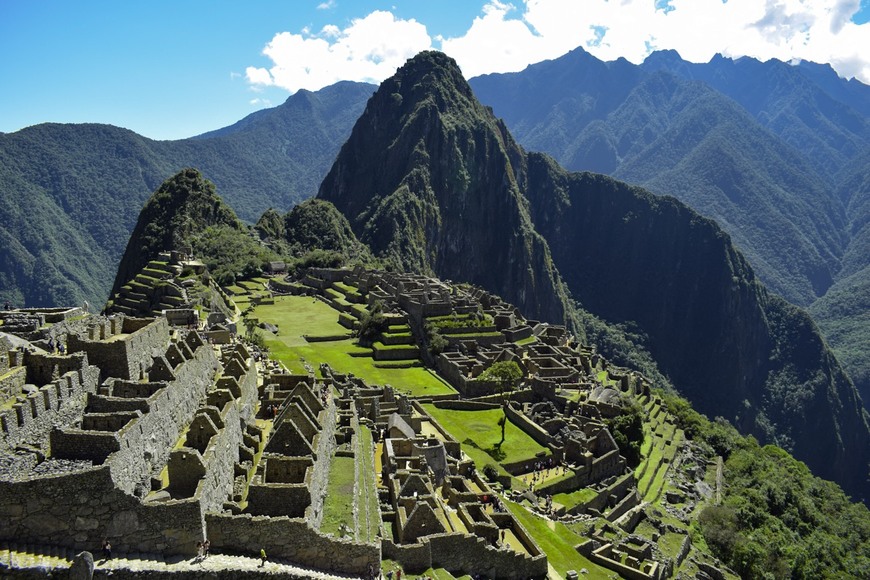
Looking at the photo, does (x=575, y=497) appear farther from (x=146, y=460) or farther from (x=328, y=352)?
(x=146, y=460)

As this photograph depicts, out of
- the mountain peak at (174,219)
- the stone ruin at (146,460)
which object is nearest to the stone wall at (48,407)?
the stone ruin at (146,460)

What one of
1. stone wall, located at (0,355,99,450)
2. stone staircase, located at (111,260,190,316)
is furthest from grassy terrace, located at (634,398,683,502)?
stone staircase, located at (111,260,190,316)

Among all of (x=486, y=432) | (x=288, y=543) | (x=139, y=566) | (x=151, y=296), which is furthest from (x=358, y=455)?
(x=151, y=296)

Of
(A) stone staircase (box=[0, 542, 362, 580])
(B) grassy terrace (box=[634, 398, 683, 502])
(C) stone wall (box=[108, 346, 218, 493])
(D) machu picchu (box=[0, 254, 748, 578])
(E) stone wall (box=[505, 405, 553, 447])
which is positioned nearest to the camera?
(A) stone staircase (box=[0, 542, 362, 580])

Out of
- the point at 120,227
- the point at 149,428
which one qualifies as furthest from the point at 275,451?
the point at 120,227

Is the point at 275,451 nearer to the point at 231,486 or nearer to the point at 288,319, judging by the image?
the point at 231,486

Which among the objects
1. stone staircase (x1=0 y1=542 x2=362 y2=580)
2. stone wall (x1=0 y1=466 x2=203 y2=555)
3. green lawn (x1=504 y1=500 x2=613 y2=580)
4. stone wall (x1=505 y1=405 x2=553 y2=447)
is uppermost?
stone wall (x1=0 y1=466 x2=203 y2=555)

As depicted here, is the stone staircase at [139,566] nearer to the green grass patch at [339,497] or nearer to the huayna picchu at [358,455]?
the huayna picchu at [358,455]

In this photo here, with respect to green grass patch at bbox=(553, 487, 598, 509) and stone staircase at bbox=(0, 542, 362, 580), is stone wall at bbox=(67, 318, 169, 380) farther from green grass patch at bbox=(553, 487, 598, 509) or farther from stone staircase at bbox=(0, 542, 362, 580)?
green grass patch at bbox=(553, 487, 598, 509)
